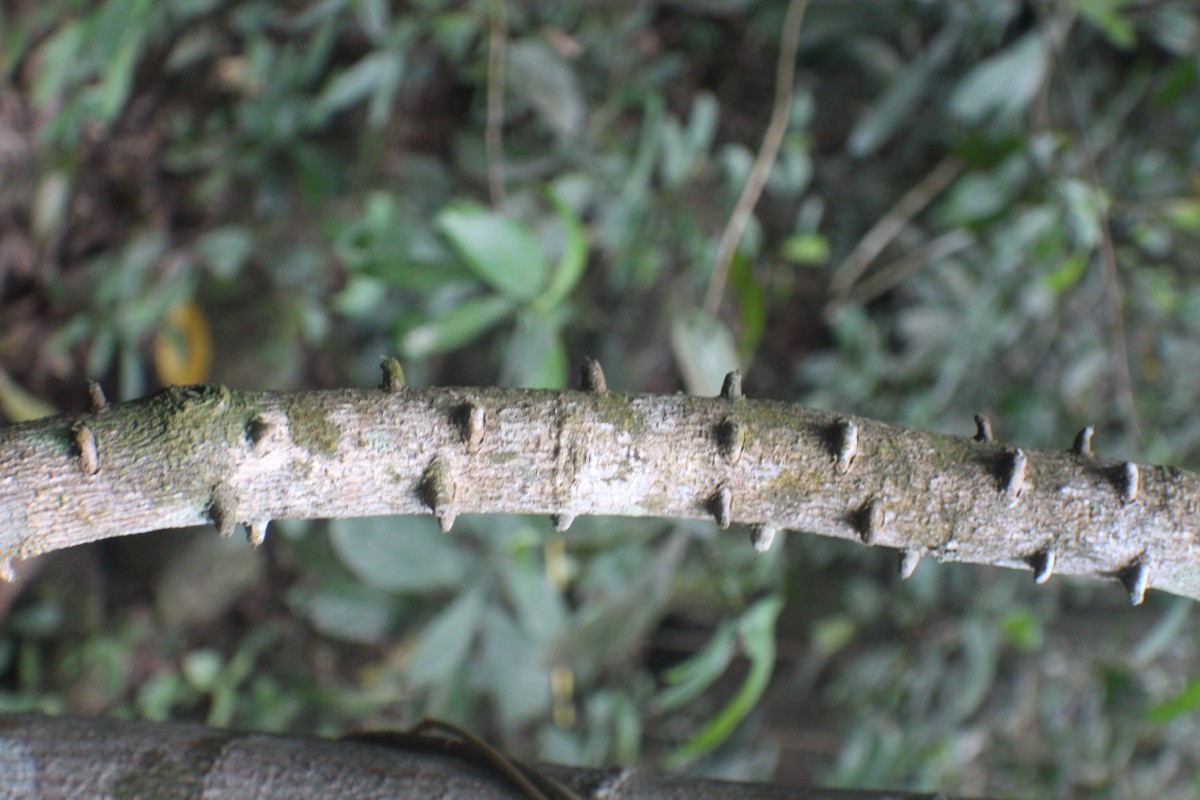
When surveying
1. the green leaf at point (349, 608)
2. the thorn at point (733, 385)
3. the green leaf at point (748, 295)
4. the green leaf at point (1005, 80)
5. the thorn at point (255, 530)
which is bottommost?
the thorn at point (255, 530)

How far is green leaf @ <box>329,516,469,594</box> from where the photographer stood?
129cm

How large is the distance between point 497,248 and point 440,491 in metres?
0.63

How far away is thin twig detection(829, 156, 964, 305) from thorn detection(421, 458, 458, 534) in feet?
4.60

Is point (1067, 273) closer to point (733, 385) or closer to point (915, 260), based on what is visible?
point (915, 260)

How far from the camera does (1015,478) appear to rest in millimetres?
580

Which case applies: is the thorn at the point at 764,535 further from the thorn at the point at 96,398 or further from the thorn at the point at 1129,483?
the thorn at the point at 96,398

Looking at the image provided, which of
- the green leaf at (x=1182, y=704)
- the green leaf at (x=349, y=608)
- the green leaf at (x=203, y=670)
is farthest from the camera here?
the green leaf at (x=203, y=670)

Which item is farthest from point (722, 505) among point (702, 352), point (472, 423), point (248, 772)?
point (702, 352)

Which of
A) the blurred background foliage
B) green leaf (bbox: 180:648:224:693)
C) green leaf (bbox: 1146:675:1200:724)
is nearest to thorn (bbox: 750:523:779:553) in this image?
green leaf (bbox: 1146:675:1200:724)

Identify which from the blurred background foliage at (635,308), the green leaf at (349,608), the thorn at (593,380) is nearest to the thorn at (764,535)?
the thorn at (593,380)

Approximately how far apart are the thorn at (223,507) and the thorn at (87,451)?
63mm

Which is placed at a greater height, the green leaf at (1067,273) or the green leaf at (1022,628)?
the green leaf at (1067,273)

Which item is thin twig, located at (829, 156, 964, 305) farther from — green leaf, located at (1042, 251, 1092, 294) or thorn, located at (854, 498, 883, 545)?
thorn, located at (854, 498, 883, 545)

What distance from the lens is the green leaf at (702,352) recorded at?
137 cm
